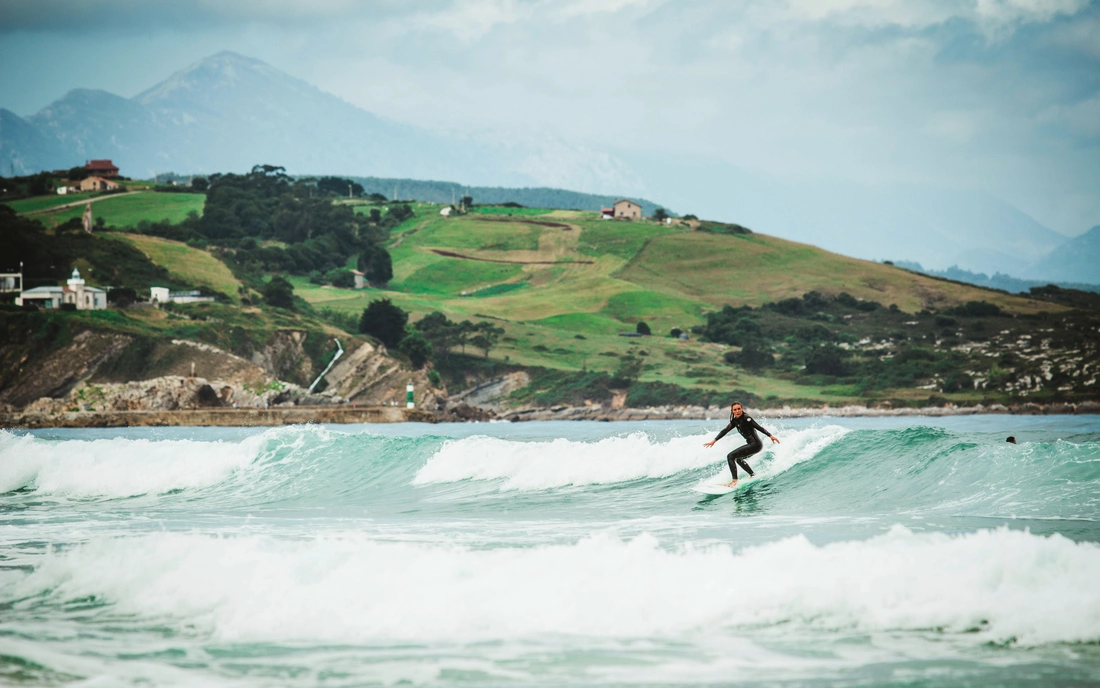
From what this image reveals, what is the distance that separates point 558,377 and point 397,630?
102 m

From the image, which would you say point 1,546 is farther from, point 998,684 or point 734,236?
point 734,236

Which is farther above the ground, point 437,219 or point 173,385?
point 437,219

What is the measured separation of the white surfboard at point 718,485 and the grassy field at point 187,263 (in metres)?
97.8

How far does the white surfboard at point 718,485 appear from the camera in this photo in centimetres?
2247

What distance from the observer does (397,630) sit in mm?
11844

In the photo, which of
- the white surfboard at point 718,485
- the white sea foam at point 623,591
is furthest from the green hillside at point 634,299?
the white sea foam at point 623,591

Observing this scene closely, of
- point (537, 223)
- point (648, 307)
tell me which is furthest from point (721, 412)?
point (537, 223)

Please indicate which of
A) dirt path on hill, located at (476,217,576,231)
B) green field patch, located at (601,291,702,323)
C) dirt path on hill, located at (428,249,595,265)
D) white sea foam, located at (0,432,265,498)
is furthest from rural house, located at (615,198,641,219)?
white sea foam, located at (0,432,265,498)

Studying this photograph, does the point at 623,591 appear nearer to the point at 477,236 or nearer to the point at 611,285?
the point at 611,285

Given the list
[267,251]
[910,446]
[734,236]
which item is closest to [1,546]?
[910,446]

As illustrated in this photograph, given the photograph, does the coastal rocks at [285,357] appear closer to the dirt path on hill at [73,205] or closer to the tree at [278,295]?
the tree at [278,295]

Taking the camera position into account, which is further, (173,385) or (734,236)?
(734,236)

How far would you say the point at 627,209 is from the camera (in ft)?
627

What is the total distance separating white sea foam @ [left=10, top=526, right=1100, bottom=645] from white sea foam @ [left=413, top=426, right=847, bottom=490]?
11.2 meters
